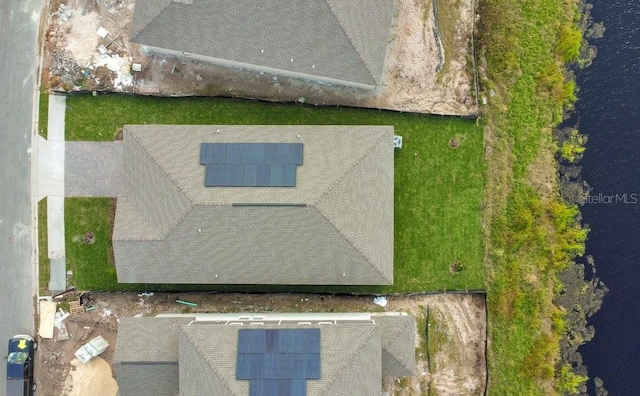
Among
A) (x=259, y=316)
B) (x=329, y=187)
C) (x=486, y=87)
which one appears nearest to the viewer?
(x=329, y=187)

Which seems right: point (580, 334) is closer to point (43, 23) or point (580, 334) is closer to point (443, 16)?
point (443, 16)

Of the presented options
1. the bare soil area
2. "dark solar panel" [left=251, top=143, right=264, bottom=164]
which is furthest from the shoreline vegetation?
"dark solar panel" [left=251, top=143, right=264, bottom=164]

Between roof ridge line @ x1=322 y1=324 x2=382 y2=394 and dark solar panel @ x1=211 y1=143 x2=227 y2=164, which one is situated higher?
dark solar panel @ x1=211 y1=143 x2=227 y2=164

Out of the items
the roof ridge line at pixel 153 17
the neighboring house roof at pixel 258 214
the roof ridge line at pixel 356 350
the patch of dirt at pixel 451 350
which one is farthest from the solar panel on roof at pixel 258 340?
the roof ridge line at pixel 153 17

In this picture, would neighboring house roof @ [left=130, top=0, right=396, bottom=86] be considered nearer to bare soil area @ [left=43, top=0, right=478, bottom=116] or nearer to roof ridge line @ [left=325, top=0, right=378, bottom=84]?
roof ridge line @ [left=325, top=0, right=378, bottom=84]

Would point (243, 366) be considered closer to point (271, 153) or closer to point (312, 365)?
point (312, 365)

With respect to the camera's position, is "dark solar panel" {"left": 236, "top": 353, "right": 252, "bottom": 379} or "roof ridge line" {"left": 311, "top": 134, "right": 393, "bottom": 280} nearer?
"dark solar panel" {"left": 236, "top": 353, "right": 252, "bottom": 379}

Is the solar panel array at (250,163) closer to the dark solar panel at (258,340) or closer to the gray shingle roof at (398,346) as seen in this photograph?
the dark solar panel at (258,340)

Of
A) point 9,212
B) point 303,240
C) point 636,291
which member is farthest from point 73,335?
point 636,291
